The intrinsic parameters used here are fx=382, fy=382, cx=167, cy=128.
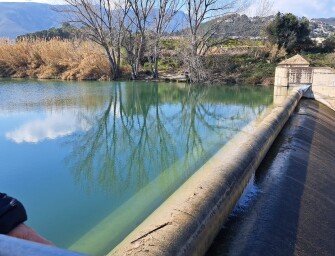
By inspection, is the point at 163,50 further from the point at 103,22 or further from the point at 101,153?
the point at 101,153

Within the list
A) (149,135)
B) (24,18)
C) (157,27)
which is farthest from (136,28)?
(24,18)

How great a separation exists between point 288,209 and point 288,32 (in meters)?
20.1

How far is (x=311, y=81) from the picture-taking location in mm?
13867

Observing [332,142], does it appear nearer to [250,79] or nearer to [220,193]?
[220,193]

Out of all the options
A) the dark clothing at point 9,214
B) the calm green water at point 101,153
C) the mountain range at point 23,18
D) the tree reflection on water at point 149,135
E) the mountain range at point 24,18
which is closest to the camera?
the dark clothing at point 9,214

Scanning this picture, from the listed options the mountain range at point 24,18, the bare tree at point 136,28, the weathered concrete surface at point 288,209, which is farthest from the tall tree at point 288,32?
the mountain range at point 24,18

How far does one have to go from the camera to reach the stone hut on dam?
43.8ft

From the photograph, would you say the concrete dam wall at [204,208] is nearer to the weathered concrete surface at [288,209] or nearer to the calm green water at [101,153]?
the weathered concrete surface at [288,209]

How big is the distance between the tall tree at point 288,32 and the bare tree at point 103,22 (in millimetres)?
8646

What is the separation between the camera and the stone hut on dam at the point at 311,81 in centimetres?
1336

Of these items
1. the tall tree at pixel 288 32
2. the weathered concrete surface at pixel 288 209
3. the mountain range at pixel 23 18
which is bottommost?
the weathered concrete surface at pixel 288 209

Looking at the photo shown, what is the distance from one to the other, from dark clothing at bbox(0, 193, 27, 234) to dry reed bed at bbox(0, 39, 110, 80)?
2045cm

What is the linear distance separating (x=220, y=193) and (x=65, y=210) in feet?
5.59

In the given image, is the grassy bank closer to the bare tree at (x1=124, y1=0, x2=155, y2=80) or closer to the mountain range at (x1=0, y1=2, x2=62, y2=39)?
the bare tree at (x1=124, y1=0, x2=155, y2=80)
